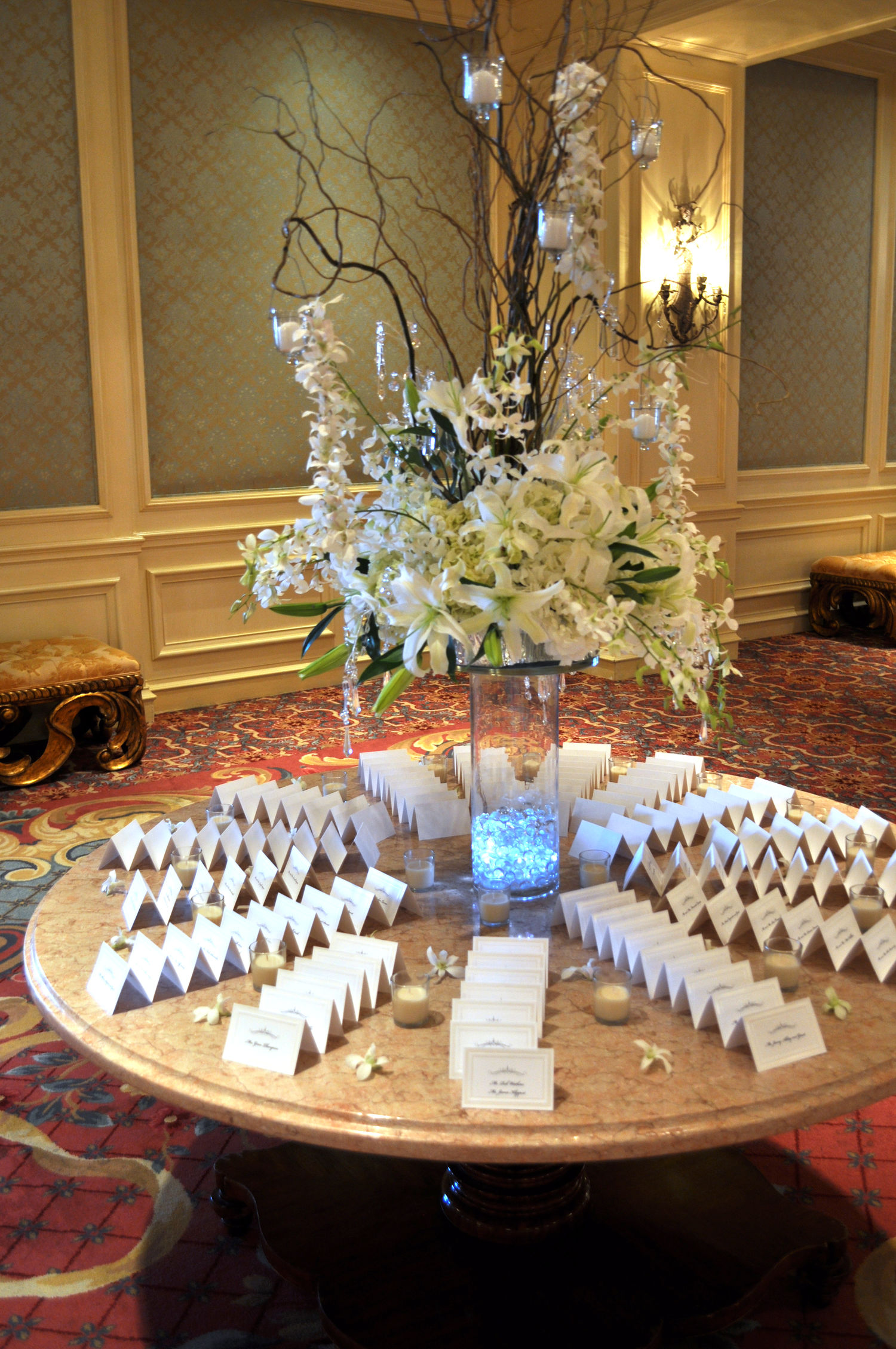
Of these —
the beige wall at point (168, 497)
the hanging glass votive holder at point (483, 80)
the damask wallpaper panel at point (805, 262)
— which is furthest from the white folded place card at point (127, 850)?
the damask wallpaper panel at point (805, 262)

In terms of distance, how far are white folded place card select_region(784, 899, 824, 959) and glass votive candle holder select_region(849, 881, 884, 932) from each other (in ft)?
0.18

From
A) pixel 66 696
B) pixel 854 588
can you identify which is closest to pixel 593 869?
pixel 66 696

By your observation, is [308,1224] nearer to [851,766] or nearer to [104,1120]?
[104,1120]

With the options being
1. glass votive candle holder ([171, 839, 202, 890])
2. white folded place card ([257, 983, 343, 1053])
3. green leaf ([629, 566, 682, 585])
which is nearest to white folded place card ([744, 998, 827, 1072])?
white folded place card ([257, 983, 343, 1053])

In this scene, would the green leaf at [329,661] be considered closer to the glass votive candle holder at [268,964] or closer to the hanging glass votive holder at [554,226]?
the glass votive candle holder at [268,964]

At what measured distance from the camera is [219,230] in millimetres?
5918

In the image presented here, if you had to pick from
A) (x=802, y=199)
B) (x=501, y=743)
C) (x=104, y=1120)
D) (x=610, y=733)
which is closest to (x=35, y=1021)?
(x=104, y=1120)

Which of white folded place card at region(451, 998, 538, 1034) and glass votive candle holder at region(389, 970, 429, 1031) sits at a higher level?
white folded place card at region(451, 998, 538, 1034)

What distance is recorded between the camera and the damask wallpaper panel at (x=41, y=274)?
5.19 m

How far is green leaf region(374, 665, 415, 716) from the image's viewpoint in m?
1.78

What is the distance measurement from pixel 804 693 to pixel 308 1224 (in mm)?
4877

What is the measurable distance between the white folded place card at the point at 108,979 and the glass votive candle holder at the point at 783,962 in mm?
875

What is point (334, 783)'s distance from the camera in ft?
8.43

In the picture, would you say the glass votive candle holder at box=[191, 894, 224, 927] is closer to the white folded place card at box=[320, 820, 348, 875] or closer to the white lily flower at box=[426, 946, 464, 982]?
the white folded place card at box=[320, 820, 348, 875]
